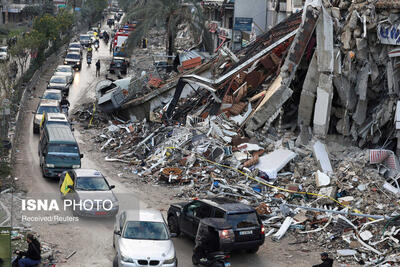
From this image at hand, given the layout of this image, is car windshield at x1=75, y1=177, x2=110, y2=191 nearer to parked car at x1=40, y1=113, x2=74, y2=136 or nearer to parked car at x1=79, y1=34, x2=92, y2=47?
parked car at x1=40, y1=113, x2=74, y2=136

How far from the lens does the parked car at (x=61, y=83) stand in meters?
42.4

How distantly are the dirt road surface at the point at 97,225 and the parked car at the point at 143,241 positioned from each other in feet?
3.59

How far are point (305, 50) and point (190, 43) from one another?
43.0m

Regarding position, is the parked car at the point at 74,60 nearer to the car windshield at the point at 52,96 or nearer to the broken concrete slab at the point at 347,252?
the car windshield at the point at 52,96

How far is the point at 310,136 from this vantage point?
24172 mm

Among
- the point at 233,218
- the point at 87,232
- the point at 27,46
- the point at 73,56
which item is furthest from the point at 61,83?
→ the point at 233,218

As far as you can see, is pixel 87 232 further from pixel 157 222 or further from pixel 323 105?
pixel 323 105

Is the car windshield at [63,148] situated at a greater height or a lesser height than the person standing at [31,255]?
lesser

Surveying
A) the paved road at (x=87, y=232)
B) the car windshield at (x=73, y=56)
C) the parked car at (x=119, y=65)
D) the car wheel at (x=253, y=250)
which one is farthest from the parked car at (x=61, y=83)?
the car wheel at (x=253, y=250)

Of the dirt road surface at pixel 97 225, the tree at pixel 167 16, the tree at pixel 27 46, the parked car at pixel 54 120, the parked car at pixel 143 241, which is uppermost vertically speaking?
the tree at pixel 167 16

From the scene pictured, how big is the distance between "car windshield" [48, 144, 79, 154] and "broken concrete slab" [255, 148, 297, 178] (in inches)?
286

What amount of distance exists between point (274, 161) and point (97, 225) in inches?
306

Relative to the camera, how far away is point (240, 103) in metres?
27.6

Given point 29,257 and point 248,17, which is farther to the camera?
point 248,17
